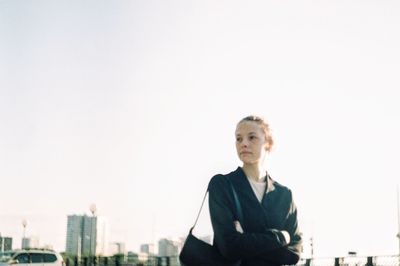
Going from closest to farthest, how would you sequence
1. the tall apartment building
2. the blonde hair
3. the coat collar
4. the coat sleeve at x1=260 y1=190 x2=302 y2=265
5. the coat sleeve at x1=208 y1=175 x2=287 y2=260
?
1. the coat sleeve at x1=208 y1=175 x2=287 y2=260
2. the coat sleeve at x1=260 y1=190 x2=302 y2=265
3. the coat collar
4. the blonde hair
5. the tall apartment building

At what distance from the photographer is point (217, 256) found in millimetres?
2572

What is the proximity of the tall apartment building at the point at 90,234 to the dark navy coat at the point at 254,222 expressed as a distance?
4764 cm

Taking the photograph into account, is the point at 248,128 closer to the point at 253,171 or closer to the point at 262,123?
the point at 262,123

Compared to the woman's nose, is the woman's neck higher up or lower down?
lower down

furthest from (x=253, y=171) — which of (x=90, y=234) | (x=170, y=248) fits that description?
(x=90, y=234)

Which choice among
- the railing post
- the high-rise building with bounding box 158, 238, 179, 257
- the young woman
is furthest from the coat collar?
the railing post

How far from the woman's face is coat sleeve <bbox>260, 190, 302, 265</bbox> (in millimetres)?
316

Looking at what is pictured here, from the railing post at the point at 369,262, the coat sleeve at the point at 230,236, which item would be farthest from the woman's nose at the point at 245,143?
the railing post at the point at 369,262

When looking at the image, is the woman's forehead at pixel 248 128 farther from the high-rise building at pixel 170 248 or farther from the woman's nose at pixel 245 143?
the high-rise building at pixel 170 248

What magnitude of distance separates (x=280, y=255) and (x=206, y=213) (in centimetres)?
42

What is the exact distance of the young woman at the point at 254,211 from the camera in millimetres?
2575

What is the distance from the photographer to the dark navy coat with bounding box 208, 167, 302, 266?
8.40 ft

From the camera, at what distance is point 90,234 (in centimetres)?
5738

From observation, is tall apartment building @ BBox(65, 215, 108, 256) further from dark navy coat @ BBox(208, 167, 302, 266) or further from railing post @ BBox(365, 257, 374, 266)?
dark navy coat @ BBox(208, 167, 302, 266)
